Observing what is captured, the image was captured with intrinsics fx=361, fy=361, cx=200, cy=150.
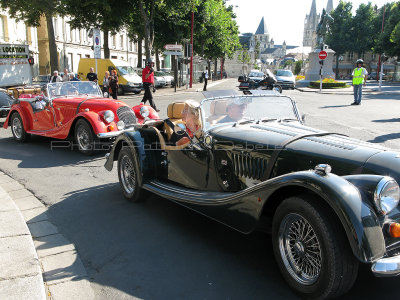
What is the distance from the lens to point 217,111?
4234 millimetres

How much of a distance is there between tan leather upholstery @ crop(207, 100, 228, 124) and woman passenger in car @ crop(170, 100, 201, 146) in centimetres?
15

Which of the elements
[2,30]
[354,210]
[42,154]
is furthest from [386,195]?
[2,30]

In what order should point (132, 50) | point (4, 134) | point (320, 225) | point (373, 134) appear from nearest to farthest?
point (320, 225), point (373, 134), point (4, 134), point (132, 50)

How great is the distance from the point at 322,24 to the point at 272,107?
1356 inches

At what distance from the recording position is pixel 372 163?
295 centimetres

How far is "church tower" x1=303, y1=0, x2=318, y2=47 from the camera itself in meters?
146

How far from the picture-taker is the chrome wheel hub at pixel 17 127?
30.7 ft

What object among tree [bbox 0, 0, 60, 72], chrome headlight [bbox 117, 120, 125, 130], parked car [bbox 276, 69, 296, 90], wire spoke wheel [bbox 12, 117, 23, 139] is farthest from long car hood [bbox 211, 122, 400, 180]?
parked car [bbox 276, 69, 296, 90]

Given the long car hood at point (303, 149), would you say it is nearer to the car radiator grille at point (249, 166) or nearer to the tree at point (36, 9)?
the car radiator grille at point (249, 166)

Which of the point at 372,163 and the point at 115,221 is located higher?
the point at 372,163

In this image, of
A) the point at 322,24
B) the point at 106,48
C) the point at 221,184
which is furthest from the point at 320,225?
the point at 322,24

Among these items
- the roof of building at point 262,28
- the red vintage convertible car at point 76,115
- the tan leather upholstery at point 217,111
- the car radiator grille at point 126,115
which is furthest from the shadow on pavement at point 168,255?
the roof of building at point 262,28

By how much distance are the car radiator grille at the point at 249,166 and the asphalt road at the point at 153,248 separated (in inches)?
29.3

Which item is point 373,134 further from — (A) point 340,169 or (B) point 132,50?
(B) point 132,50
